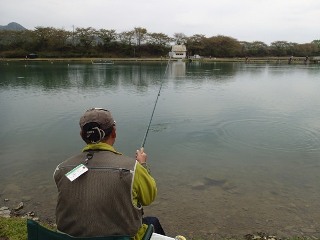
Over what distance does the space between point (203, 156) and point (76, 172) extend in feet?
26.1

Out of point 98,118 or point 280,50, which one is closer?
point 98,118

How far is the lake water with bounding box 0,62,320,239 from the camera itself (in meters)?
6.29

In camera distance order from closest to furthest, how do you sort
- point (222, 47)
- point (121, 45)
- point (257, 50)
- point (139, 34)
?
point (121, 45)
point (139, 34)
point (222, 47)
point (257, 50)

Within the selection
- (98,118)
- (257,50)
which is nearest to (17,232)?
(98,118)

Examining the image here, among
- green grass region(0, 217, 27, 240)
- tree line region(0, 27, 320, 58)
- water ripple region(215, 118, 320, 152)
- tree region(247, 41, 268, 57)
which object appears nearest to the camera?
green grass region(0, 217, 27, 240)

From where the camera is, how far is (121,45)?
293 feet

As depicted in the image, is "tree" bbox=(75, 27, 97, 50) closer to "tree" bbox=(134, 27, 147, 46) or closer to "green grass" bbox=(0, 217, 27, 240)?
"tree" bbox=(134, 27, 147, 46)

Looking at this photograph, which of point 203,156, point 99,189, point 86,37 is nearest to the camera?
point 99,189

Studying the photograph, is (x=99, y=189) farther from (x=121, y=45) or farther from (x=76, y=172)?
(x=121, y=45)

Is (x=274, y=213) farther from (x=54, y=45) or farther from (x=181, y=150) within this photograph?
(x=54, y=45)

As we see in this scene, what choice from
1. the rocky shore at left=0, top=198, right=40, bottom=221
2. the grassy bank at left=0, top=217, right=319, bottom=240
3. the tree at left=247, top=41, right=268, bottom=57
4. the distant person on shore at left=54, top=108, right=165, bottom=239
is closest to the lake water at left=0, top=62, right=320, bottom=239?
the rocky shore at left=0, top=198, right=40, bottom=221

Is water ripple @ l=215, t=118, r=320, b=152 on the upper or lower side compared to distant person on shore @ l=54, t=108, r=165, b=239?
lower

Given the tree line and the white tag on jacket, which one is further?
the tree line

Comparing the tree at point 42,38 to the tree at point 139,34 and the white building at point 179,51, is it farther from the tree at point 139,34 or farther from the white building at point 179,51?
the white building at point 179,51
